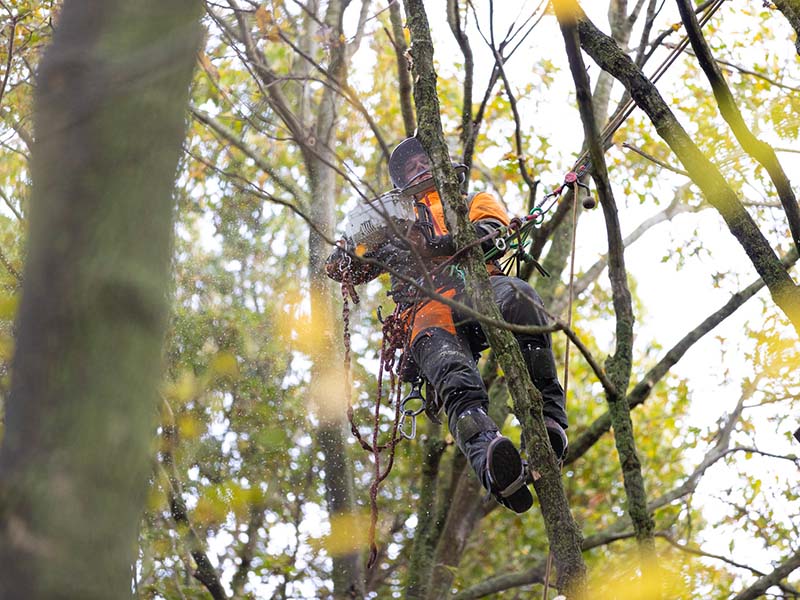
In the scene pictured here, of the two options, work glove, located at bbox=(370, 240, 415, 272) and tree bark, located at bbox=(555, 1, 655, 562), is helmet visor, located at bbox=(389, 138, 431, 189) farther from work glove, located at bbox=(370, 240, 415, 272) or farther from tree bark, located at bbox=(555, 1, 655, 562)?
tree bark, located at bbox=(555, 1, 655, 562)

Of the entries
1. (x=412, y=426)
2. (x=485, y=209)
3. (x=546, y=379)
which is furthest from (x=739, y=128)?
(x=412, y=426)

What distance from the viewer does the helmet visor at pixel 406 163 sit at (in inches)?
184

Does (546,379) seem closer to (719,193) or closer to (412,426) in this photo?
(412,426)

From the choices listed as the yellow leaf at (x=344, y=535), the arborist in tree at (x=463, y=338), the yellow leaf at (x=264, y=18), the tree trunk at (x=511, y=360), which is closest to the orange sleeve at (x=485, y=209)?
the arborist in tree at (x=463, y=338)

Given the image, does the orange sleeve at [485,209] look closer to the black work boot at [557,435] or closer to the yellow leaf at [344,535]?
the black work boot at [557,435]

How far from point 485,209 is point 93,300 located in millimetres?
3233

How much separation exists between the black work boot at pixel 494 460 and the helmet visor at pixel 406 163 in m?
1.41

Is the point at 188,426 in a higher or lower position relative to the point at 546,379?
higher

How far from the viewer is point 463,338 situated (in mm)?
4211

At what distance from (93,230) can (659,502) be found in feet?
18.3

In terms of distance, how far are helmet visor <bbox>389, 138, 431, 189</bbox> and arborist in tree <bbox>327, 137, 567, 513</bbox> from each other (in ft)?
0.39

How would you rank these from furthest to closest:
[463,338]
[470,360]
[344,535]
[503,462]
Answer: [344,535] → [463,338] → [470,360] → [503,462]

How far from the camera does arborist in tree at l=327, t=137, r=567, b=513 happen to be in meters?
3.57

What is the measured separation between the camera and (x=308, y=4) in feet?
22.9
